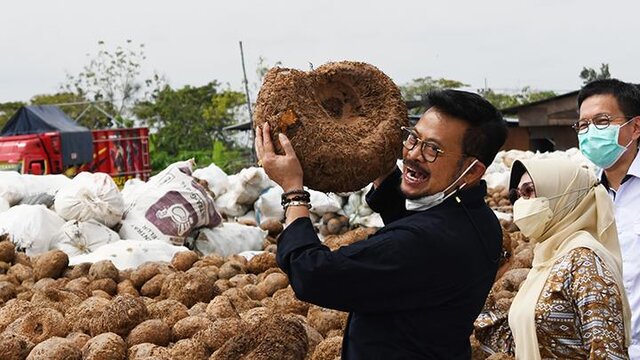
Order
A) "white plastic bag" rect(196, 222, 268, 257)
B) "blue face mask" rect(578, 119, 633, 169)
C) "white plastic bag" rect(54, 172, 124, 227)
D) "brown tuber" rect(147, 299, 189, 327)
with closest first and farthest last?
"blue face mask" rect(578, 119, 633, 169) < "brown tuber" rect(147, 299, 189, 327) < "white plastic bag" rect(54, 172, 124, 227) < "white plastic bag" rect(196, 222, 268, 257)

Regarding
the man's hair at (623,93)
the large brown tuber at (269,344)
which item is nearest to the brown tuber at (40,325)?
the large brown tuber at (269,344)

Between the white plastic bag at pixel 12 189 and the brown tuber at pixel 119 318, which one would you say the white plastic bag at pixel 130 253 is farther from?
the brown tuber at pixel 119 318

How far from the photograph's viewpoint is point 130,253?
21.9ft

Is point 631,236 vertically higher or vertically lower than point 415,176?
lower

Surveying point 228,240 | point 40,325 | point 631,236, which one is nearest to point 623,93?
point 631,236

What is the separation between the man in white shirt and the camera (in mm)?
3959

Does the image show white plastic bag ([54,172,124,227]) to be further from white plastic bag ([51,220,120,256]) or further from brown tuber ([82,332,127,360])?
brown tuber ([82,332,127,360])

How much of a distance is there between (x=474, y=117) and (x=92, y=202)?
18.2ft

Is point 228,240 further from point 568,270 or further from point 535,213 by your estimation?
point 568,270

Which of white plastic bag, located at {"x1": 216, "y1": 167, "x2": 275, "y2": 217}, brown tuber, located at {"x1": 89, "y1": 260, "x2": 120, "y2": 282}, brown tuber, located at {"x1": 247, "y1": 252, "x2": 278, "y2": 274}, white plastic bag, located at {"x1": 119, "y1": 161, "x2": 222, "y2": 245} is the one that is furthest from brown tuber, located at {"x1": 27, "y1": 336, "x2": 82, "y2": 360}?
white plastic bag, located at {"x1": 216, "y1": 167, "x2": 275, "y2": 217}

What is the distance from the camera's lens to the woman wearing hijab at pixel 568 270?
9.95 feet

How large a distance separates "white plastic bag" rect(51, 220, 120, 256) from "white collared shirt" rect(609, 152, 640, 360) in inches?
181

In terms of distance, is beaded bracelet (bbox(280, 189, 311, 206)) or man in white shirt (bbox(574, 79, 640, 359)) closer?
beaded bracelet (bbox(280, 189, 311, 206))

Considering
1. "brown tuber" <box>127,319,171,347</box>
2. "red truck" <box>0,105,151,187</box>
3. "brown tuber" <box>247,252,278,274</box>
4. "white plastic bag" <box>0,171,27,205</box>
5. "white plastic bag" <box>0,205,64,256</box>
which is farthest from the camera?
"red truck" <box>0,105,151,187</box>
